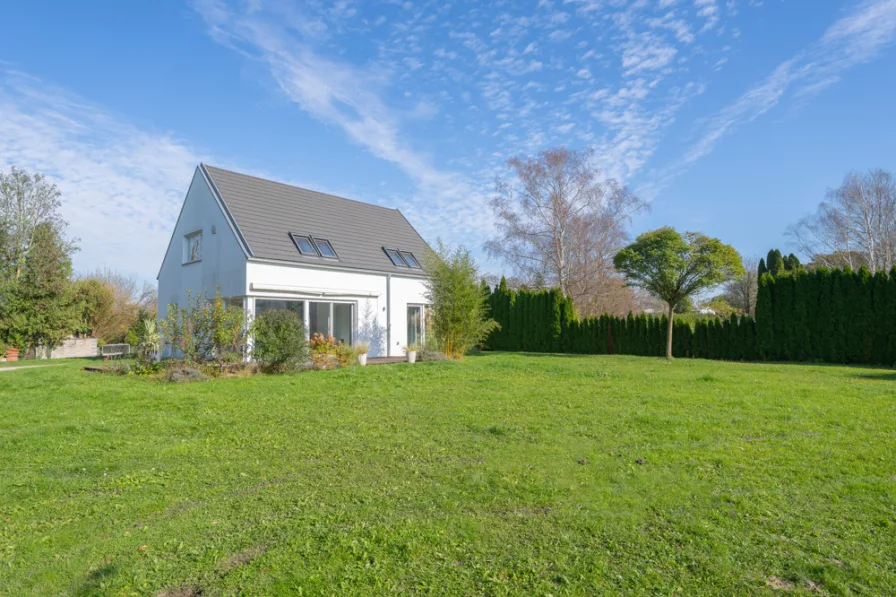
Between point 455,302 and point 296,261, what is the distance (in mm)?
5670

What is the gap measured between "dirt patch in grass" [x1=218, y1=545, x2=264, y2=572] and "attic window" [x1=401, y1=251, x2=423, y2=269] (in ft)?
60.8

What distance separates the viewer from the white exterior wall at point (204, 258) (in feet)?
52.9

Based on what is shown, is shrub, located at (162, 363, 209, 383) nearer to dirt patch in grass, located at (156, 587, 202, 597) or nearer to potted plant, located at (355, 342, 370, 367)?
potted plant, located at (355, 342, 370, 367)

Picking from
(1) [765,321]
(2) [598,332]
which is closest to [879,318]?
(1) [765,321]

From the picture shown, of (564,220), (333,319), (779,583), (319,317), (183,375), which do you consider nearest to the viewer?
(779,583)

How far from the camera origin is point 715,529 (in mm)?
3082

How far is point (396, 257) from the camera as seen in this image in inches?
834

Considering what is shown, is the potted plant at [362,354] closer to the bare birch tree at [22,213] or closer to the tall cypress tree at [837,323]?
the tall cypress tree at [837,323]

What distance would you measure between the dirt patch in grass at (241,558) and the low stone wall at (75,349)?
2717cm

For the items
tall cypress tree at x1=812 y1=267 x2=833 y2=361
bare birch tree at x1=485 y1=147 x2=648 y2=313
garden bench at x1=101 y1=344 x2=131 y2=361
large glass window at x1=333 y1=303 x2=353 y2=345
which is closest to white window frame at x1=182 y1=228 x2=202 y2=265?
garden bench at x1=101 y1=344 x2=131 y2=361

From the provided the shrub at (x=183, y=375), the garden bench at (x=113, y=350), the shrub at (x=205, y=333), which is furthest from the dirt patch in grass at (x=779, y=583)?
the garden bench at (x=113, y=350)

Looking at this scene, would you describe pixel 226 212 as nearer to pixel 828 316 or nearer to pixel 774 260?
pixel 828 316

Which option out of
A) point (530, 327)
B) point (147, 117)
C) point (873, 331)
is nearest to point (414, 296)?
point (530, 327)

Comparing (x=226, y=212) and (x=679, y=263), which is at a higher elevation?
(x=226, y=212)
